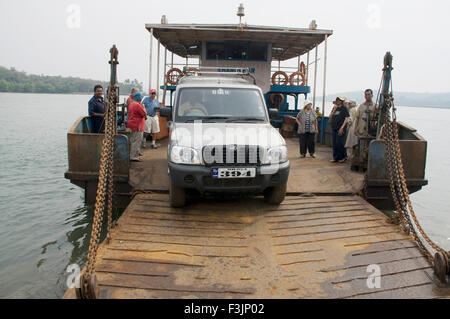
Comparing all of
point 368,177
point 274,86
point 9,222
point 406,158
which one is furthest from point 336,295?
point 274,86

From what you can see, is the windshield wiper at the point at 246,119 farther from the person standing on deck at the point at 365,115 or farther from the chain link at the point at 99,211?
the person standing on deck at the point at 365,115

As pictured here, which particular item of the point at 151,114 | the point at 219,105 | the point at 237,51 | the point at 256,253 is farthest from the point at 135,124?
the point at 237,51

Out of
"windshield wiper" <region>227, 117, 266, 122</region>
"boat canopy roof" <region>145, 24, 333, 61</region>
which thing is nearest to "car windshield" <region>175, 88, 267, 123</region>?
"windshield wiper" <region>227, 117, 266, 122</region>

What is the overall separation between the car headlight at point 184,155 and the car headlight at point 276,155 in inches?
37.3

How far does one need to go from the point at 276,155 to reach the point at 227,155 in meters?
0.72

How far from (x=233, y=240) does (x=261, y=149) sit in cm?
126

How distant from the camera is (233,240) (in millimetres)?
4695

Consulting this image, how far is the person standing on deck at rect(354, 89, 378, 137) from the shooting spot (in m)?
7.88

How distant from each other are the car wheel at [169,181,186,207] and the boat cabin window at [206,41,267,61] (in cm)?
1024

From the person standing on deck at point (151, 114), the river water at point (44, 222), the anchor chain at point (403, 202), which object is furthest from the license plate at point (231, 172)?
the person standing on deck at point (151, 114)

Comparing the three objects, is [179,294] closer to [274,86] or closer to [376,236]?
[376,236]

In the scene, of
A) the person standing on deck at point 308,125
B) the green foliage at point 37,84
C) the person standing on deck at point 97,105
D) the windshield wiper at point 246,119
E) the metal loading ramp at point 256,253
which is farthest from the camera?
the green foliage at point 37,84

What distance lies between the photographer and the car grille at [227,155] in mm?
5016

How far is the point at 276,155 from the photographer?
527 centimetres
